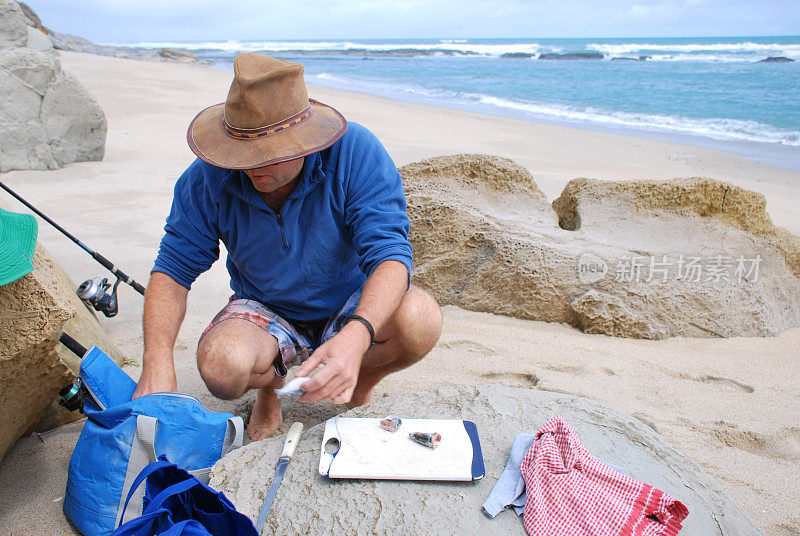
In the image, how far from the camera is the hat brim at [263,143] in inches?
81.8

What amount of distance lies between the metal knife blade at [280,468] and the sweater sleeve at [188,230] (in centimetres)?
80

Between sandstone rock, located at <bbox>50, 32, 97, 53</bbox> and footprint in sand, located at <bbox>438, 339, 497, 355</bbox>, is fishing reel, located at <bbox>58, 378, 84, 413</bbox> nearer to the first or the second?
footprint in sand, located at <bbox>438, 339, 497, 355</bbox>

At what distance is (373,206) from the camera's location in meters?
2.35

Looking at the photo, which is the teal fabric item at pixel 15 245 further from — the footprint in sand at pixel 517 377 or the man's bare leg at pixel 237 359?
the footprint in sand at pixel 517 377

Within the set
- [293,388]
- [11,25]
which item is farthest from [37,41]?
[293,388]

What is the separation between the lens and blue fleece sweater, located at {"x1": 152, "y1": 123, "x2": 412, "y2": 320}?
2.33m

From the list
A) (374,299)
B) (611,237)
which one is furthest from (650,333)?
(374,299)

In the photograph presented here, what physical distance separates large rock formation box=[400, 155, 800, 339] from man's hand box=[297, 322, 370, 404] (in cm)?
193

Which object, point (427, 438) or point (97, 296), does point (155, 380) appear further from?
point (97, 296)

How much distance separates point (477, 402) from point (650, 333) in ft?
6.10

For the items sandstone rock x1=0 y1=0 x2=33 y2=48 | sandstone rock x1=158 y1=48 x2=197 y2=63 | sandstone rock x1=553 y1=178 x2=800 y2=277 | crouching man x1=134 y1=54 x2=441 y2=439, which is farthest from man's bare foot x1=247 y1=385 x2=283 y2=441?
sandstone rock x1=158 y1=48 x2=197 y2=63

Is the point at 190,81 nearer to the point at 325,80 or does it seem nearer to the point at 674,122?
the point at 325,80

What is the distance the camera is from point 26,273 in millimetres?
1913

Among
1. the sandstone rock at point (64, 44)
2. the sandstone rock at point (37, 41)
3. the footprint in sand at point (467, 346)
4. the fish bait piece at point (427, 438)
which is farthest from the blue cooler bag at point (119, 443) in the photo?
the sandstone rock at point (64, 44)
